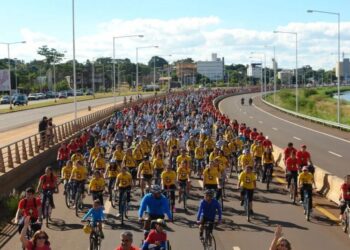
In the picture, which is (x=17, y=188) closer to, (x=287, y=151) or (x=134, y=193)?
(x=134, y=193)

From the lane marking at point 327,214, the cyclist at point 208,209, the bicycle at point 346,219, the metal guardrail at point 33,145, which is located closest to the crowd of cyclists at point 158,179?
the cyclist at point 208,209

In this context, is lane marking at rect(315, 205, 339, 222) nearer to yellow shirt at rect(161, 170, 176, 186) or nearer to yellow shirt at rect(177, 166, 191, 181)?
yellow shirt at rect(177, 166, 191, 181)

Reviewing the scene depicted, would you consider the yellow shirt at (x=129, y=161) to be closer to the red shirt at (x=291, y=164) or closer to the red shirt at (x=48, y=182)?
the red shirt at (x=48, y=182)

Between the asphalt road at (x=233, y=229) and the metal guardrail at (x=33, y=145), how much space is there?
4.66m

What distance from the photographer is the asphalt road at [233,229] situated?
13.8 meters

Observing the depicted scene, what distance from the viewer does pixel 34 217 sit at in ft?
42.7

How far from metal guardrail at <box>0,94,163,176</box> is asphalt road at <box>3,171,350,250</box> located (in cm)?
466

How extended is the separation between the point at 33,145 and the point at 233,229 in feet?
61.4

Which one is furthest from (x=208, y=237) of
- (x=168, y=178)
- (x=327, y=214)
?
(x=327, y=214)

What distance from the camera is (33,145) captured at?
105 ft

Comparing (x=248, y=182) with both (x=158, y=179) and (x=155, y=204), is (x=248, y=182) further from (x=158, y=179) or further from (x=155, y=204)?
(x=155, y=204)

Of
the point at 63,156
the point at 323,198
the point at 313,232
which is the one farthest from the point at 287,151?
the point at 63,156

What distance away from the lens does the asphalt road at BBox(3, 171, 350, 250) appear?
13828 mm

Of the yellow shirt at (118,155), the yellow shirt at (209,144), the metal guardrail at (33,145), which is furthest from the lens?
the yellow shirt at (209,144)
